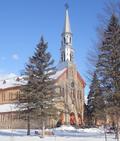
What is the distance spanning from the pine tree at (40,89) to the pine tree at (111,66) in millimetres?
10060

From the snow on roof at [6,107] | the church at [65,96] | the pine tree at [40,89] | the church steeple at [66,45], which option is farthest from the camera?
the church steeple at [66,45]

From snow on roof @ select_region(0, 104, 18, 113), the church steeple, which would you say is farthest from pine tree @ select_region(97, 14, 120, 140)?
the church steeple

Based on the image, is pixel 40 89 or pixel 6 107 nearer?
pixel 40 89

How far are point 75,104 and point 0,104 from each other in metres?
14.6

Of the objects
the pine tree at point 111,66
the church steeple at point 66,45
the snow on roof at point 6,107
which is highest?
the church steeple at point 66,45

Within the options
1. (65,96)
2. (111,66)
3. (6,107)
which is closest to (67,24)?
(65,96)

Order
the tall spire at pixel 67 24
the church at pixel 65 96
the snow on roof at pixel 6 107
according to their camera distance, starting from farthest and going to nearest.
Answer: the tall spire at pixel 67 24, the snow on roof at pixel 6 107, the church at pixel 65 96

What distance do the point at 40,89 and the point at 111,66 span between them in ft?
36.7

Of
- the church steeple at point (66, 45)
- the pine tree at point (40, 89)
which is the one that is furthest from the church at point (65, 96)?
the pine tree at point (40, 89)

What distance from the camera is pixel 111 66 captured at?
2673 cm

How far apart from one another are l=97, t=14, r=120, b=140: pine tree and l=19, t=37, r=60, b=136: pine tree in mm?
10060

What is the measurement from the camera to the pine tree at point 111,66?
2580 cm

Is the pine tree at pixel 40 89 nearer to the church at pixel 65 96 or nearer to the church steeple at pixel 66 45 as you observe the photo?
the church at pixel 65 96

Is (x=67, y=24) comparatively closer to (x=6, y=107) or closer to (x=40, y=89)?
(x=6, y=107)
